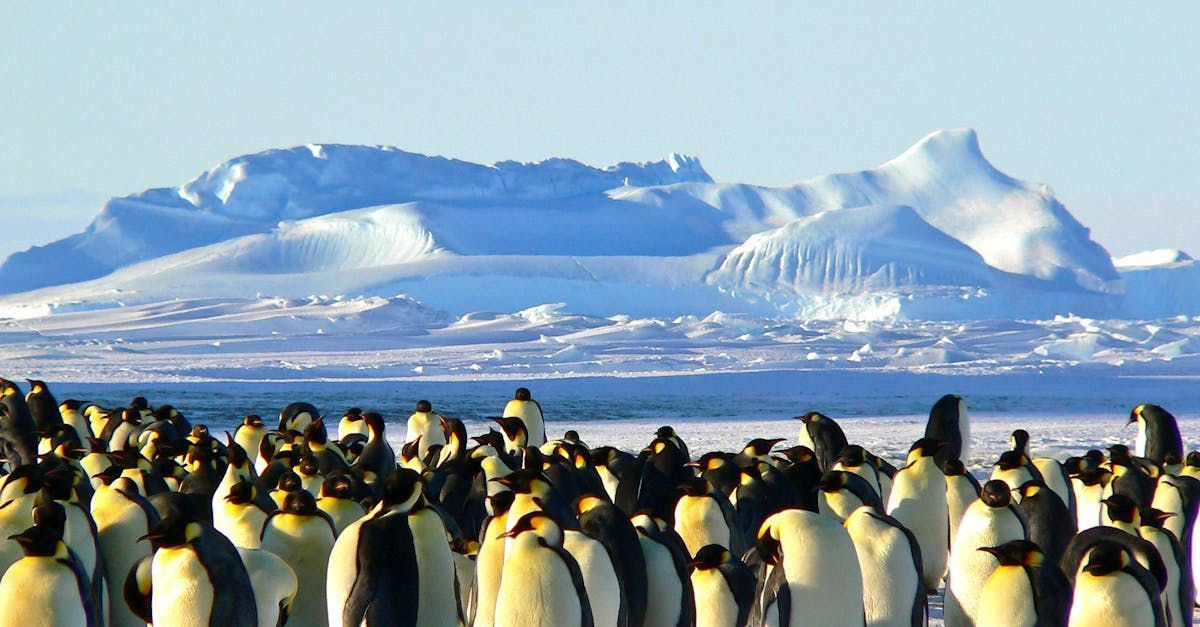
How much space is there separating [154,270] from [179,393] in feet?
153

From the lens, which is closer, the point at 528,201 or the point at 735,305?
the point at 735,305

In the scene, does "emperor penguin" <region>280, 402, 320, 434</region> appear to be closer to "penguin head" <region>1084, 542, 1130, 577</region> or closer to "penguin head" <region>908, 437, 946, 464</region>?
"penguin head" <region>908, 437, 946, 464</region>

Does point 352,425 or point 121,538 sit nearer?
point 121,538

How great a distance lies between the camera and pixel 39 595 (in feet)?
12.3

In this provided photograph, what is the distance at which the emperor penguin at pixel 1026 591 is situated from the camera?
4180 mm

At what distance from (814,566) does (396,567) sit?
118 centimetres

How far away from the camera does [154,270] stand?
215 ft

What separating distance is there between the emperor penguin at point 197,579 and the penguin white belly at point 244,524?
106 centimetres

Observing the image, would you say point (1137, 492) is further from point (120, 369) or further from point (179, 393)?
point (120, 369)

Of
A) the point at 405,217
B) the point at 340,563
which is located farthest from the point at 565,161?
the point at 340,563

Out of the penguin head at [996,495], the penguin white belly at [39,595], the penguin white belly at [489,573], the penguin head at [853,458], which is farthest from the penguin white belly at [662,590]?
the penguin head at [853,458]

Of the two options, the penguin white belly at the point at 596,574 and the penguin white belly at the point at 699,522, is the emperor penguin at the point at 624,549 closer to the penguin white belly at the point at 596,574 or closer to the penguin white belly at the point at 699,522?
the penguin white belly at the point at 596,574

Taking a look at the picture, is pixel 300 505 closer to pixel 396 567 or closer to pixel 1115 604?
pixel 396 567

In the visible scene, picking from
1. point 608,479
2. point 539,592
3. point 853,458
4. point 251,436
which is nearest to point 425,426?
point 251,436
